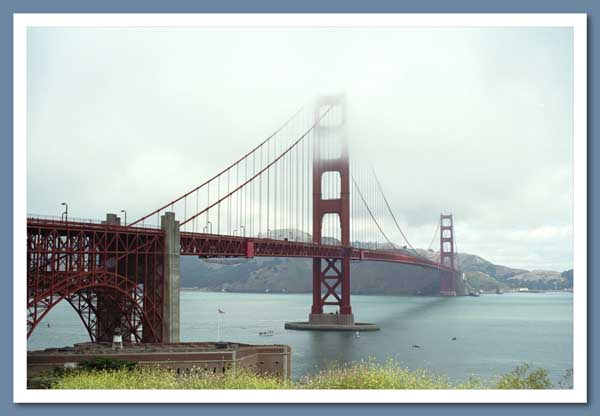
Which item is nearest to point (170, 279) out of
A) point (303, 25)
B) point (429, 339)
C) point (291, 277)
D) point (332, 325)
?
point (303, 25)

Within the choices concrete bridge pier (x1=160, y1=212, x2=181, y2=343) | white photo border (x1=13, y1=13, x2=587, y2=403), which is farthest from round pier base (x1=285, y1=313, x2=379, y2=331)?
white photo border (x1=13, y1=13, x2=587, y2=403)

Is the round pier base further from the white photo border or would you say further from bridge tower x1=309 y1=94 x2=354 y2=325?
the white photo border

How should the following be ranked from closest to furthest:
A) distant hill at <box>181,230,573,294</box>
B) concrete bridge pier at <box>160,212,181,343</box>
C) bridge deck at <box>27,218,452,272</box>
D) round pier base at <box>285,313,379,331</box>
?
1. bridge deck at <box>27,218,452,272</box>
2. concrete bridge pier at <box>160,212,181,343</box>
3. round pier base at <box>285,313,379,331</box>
4. distant hill at <box>181,230,573,294</box>

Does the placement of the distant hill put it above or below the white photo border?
below

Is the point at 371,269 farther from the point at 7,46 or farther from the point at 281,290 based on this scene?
the point at 7,46

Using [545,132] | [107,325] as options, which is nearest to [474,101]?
[545,132]

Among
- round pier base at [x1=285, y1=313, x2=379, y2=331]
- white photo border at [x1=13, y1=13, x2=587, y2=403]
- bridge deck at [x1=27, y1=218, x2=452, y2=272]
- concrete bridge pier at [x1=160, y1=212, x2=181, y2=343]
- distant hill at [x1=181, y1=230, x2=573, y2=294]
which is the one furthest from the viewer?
distant hill at [x1=181, y1=230, x2=573, y2=294]

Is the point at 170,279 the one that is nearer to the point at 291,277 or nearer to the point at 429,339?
Answer: the point at 429,339

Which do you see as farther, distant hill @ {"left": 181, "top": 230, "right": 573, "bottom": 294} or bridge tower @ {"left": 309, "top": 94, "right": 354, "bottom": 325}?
distant hill @ {"left": 181, "top": 230, "right": 573, "bottom": 294}
